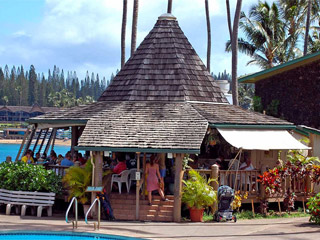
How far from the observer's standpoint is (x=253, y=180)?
18.7 metres

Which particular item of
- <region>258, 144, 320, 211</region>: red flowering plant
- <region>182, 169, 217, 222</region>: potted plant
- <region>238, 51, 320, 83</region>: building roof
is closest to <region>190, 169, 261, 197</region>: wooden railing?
<region>258, 144, 320, 211</region>: red flowering plant

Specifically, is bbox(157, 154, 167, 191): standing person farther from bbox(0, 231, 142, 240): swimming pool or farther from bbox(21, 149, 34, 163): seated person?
bbox(21, 149, 34, 163): seated person

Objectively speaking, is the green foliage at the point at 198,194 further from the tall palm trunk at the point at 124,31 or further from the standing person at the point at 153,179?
the tall palm trunk at the point at 124,31

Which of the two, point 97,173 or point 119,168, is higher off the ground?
point 119,168

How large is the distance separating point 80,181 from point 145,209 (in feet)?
6.45

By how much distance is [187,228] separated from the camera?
15578 millimetres

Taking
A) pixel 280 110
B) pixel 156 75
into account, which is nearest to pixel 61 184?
pixel 156 75

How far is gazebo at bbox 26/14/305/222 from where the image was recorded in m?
17.0

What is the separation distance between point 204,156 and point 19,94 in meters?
143

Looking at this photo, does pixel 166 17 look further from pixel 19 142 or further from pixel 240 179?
pixel 19 142

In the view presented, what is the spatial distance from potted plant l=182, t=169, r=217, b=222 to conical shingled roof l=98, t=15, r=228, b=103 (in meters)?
4.04

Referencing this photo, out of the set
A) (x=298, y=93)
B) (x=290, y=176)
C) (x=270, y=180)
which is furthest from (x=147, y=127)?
(x=298, y=93)

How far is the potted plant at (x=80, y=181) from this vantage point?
56.4ft

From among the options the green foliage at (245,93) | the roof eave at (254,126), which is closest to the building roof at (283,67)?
the roof eave at (254,126)
